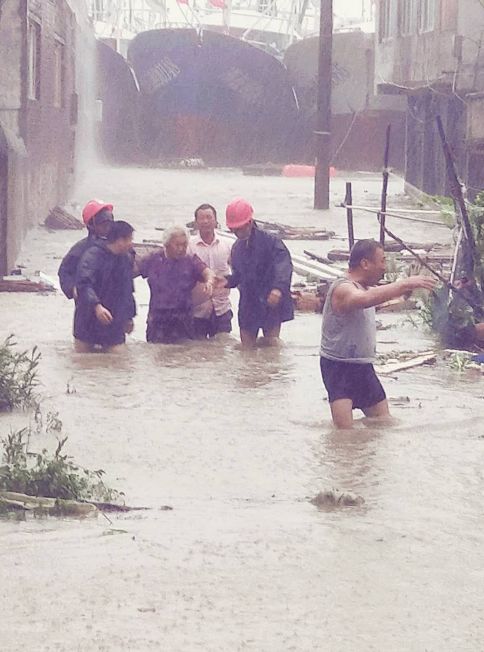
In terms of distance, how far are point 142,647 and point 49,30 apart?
21170 mm

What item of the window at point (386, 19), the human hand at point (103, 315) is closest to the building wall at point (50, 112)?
the window at point (386, 19)

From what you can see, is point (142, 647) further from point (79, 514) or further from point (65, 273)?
point (65, 273)

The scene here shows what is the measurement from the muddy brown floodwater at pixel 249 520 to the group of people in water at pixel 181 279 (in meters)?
0.25

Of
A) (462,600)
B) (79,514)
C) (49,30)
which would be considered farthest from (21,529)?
(49,30)

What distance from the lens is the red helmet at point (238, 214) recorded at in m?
11.9

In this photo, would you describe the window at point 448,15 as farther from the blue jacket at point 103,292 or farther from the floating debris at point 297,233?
the blue jacket at point 103,292

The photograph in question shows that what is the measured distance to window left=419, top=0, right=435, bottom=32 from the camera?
30500 millimetres

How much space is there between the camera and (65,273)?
1198cm

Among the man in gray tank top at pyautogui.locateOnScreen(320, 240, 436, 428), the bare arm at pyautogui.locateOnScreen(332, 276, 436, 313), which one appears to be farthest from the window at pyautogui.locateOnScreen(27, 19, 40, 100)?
the bare arm at pyautogui.locateOnScreen(332, 276, 436, 313)

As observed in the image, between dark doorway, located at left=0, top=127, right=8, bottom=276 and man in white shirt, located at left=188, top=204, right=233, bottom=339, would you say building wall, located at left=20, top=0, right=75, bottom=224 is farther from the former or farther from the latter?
man in white shirt, located at left=188, top=204, right=233, bottom=339

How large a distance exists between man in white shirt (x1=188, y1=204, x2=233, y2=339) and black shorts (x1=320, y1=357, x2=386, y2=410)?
11.6ft

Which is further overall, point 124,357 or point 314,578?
point 124,357

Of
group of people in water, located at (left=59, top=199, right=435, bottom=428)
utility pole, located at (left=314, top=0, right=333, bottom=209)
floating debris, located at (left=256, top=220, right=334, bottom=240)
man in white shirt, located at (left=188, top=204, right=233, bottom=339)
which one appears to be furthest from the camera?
utility pole, located at (left=314, top=0, right=333, bottom=209)

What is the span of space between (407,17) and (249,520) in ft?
91.9
